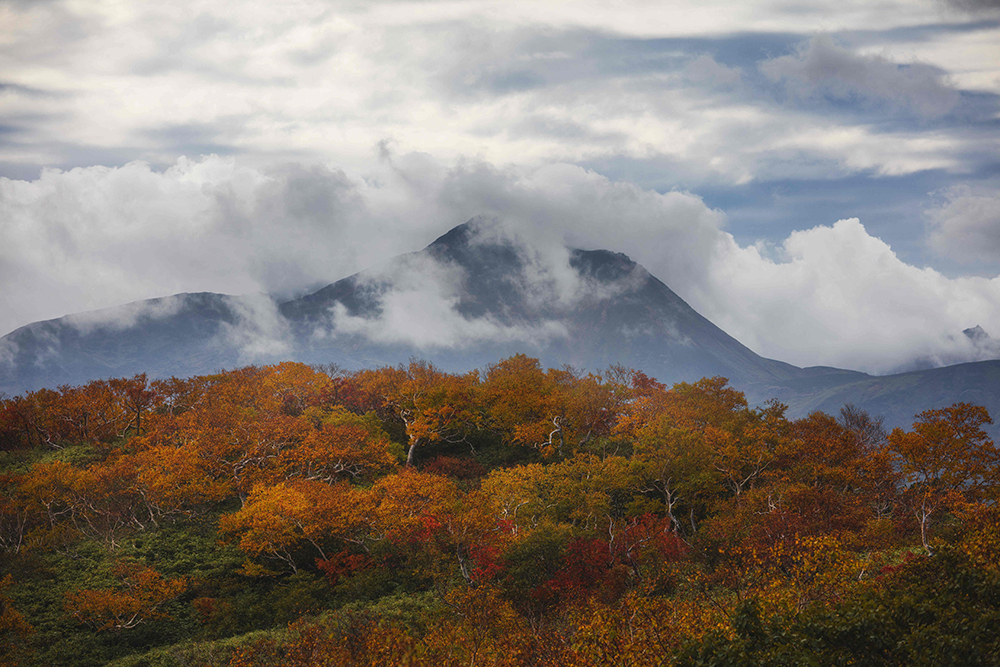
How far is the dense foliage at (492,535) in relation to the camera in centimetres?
2392

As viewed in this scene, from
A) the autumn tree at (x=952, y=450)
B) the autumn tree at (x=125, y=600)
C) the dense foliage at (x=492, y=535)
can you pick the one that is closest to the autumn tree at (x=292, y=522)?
the dense foliage at (x=492, y=535)

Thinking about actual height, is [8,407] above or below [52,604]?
above

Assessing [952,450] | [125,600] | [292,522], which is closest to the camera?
[125,600]

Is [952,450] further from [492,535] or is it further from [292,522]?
[292,522]

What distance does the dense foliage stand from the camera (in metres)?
23.9

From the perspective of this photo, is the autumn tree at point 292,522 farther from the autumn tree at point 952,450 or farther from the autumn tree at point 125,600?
the autumn tree at point 952,450

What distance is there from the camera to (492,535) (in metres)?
43.2

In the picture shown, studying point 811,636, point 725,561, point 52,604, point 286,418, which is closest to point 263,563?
point 52,604

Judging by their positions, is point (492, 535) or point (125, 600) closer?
point (125, 600)

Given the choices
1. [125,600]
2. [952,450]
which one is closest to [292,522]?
[125,600]

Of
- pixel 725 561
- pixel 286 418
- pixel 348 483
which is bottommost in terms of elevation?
pixel 725 561

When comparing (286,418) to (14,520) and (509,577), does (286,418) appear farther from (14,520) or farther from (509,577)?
(509,577)

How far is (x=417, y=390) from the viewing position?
2820 inches

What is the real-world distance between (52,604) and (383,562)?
20564 millimetres
